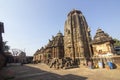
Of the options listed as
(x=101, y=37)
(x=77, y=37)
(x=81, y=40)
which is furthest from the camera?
(x=77, y=37)

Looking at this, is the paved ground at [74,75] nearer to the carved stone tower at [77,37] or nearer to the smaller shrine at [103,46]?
the smaller shrine at [103,46]

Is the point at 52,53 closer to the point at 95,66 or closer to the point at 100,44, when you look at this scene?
the point at 100,44

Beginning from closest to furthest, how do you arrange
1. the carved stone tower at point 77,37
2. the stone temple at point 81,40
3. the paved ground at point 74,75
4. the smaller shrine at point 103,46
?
the paved ground at point 74,75, the smaller shrine at point 103,46, the stone temple at point 81,40, the carved stone tower at point 77,37

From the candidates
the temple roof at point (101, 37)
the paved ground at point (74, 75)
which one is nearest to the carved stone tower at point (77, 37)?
the temple roof at point (101, 37)

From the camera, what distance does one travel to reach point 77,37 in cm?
2920

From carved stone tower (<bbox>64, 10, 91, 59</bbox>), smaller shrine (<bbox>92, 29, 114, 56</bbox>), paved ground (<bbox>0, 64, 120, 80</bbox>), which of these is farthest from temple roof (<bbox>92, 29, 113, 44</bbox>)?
paved ground (<bbox>0, 64, 120, 80</bbox>)

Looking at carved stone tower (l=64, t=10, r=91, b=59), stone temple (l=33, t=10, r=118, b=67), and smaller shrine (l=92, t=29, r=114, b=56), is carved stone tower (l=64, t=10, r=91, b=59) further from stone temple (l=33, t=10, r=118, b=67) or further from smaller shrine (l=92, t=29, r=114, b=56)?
smaller shrine (l=92, t=29, r=114, b=56)

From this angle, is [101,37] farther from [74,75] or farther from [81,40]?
[74,75]


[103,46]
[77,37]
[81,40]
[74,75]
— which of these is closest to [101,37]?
[103,46]

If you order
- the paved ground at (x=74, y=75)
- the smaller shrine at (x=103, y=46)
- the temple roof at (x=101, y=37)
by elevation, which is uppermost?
the temple roof at (x=101, y=37)

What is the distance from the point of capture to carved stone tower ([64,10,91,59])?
92.6 feet

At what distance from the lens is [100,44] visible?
2562 cm

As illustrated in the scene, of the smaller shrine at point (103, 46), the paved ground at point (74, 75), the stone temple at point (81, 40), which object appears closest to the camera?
the paved ground at point (74, 75)

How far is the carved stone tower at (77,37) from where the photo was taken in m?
28.2
